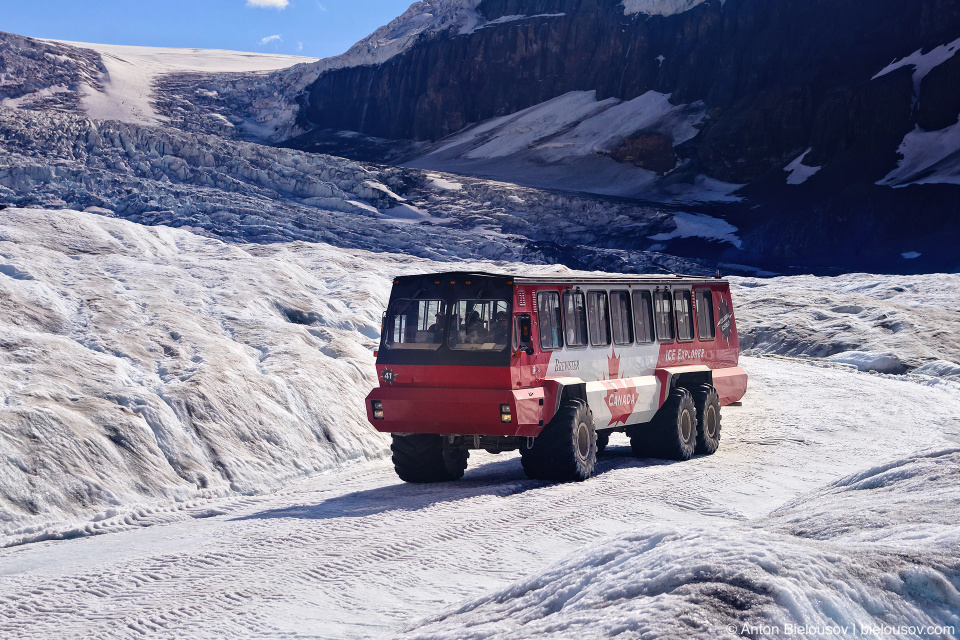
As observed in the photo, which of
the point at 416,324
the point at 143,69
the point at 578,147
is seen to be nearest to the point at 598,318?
the point at 416,324

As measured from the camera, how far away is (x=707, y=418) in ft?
46.8

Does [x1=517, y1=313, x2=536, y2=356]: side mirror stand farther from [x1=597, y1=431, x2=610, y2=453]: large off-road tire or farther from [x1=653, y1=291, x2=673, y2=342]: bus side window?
[x1=653, y1=291, x2=673, y2=342]: bus side window

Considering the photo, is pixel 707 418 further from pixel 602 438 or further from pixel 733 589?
pixel 733 589

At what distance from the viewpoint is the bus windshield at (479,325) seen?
1112 cm

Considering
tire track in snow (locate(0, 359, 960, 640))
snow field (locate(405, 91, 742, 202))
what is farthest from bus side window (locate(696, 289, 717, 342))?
snow field (locate(405, 91, 742, 202))

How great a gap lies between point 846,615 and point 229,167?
2091 inches

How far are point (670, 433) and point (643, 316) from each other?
5.59ft

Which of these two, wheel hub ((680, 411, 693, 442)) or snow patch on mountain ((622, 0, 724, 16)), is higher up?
snow patch on mountain ((622, 0, 724, 16))

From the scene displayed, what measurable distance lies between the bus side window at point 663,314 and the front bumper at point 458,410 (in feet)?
11.3

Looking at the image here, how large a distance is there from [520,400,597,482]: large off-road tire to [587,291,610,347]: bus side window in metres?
1.32

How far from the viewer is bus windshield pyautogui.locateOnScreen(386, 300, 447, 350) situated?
11469 millimetres

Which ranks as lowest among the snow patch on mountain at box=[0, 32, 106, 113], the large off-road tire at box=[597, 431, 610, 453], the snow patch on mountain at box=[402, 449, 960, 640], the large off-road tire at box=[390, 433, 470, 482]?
the large off-road tire at box=[597, 431, 610, 453]

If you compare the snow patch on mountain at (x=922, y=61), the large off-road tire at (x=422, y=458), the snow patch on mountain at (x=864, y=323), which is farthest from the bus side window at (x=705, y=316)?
the snow patch on mountain at (x=922, y=61)

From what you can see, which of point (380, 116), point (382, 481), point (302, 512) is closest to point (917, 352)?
point (382, 481)
